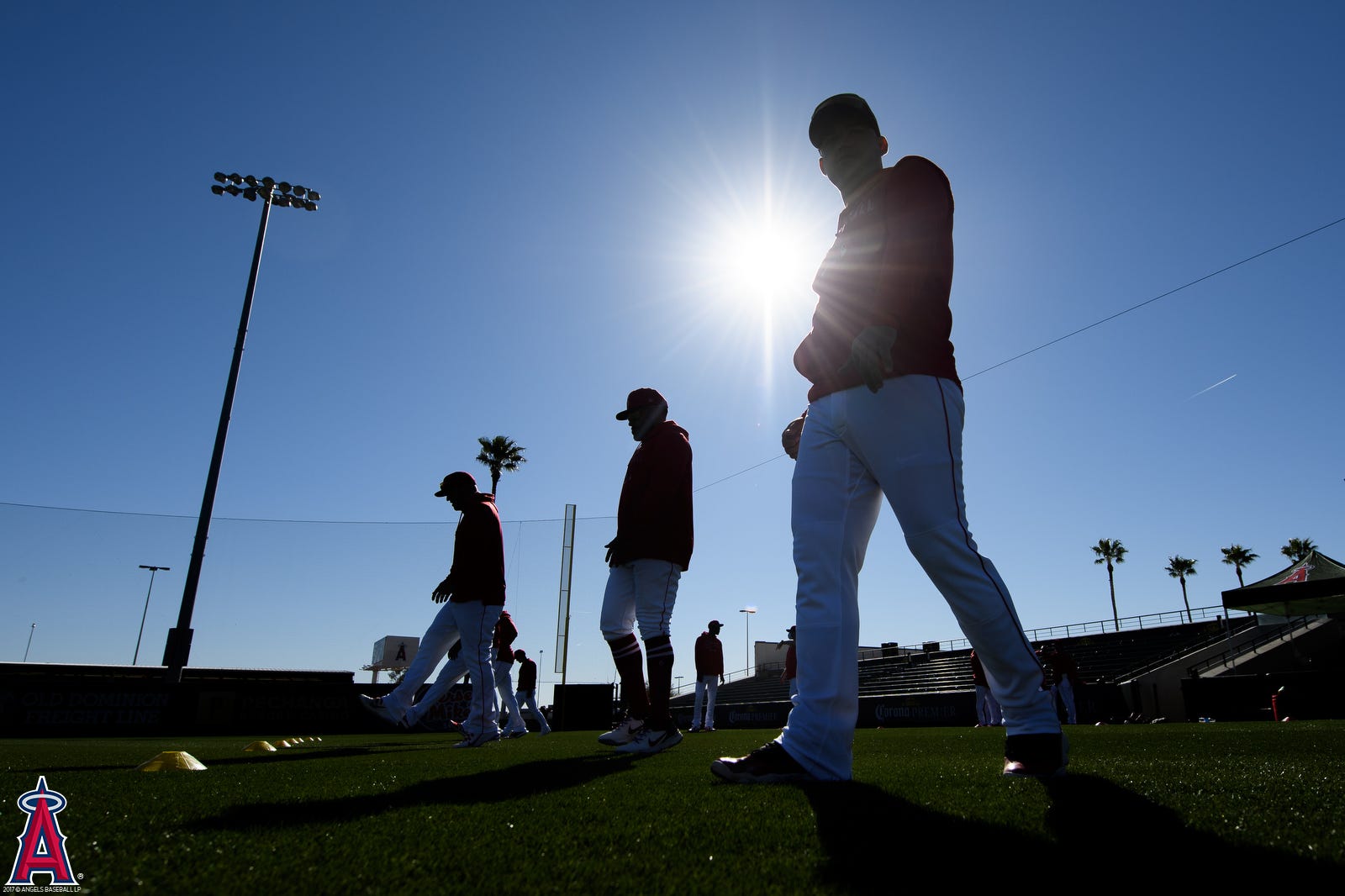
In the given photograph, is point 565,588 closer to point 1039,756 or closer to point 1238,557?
point 1039,756

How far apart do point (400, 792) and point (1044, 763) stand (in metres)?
1.96

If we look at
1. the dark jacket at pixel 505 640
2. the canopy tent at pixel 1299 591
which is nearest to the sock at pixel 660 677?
the dark jacket at pixel 505 640

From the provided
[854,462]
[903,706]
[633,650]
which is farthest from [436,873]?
[903,706]

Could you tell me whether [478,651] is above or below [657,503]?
below

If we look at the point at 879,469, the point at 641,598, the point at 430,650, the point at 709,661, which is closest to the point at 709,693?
the point at 709,661

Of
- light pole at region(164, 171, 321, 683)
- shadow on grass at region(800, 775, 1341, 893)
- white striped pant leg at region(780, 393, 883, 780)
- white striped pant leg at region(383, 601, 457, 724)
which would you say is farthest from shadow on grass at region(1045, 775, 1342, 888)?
light pole at region(164, 171, 321, 683)

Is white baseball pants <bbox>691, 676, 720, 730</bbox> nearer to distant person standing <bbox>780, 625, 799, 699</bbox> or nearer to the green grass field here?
distant person standing <bbox>780, 625, 799, 699</bbox>

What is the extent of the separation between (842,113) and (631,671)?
147 inches

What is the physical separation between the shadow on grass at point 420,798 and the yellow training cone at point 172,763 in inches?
55.1

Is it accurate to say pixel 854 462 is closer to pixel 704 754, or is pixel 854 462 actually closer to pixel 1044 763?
pixel 1044 763

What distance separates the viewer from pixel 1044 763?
2.15 m

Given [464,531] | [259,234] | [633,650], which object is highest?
[259,234]

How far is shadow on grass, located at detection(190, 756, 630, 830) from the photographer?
1703 millimetres

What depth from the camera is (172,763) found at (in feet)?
10.8
